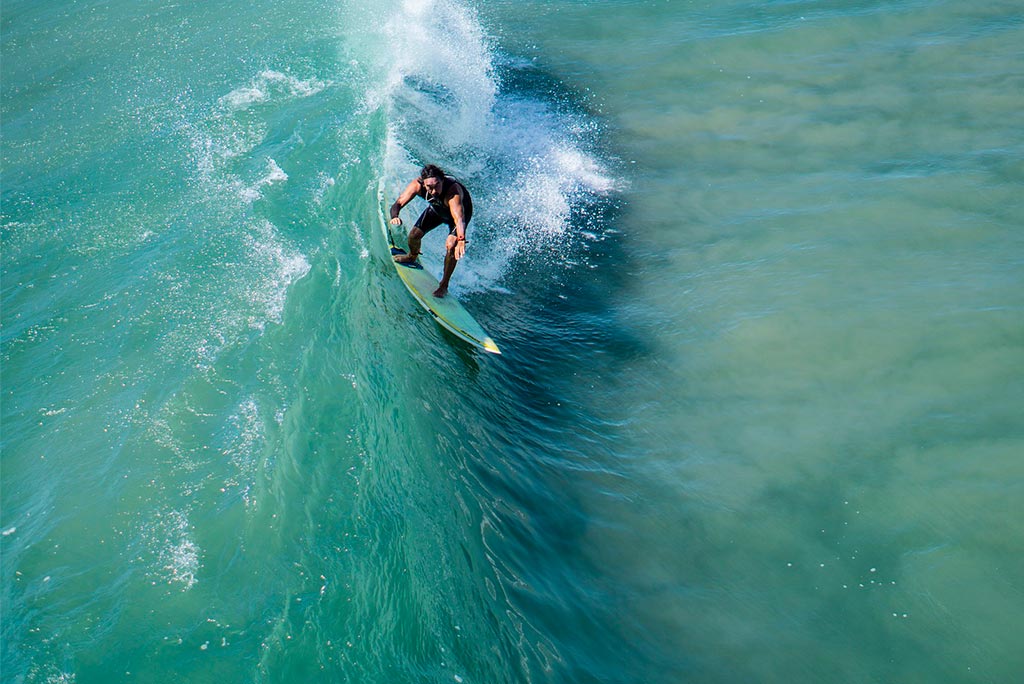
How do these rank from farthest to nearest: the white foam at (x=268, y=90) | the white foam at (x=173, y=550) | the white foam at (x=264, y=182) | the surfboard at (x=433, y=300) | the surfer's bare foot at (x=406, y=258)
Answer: the white foam at (x=268, y=90), the white foam at (x=264, y=182), the surfer's bare foot at (x=406, y=258), the surfboard at (x=433, y=300), the white foam at (x=173, y=550)

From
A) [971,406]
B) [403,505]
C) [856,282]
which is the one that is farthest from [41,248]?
[971,406]

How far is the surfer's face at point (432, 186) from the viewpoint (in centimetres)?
809

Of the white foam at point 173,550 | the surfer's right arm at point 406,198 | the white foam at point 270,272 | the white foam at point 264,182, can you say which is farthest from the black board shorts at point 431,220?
the white foam at point 173,550

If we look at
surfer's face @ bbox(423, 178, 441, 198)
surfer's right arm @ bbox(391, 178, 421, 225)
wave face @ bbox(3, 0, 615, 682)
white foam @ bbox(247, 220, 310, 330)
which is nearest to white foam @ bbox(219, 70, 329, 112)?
wave face @ bbox(3, 0, 615, 682)

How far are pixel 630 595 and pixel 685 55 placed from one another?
11133 mm

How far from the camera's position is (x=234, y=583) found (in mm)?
5809

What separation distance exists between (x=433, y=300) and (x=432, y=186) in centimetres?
128

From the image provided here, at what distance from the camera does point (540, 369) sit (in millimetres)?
7875

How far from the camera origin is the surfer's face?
809 cm

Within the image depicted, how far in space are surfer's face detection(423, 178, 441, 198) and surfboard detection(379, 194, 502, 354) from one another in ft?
3.52

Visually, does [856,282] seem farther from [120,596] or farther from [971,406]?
[120,596]

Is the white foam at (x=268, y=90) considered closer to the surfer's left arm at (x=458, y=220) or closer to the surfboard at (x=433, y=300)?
the surfboard at (x=433, y=300)

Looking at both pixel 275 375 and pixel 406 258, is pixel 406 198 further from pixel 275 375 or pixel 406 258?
pixel 275 375

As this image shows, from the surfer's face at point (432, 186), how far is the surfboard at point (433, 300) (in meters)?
1.07
